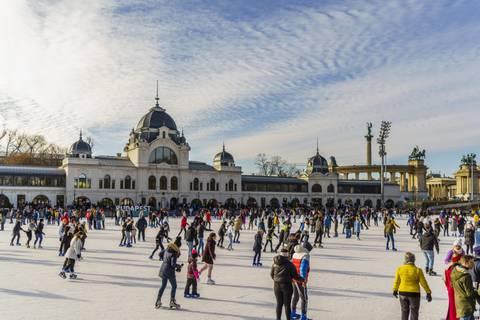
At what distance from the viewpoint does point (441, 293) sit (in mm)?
11562

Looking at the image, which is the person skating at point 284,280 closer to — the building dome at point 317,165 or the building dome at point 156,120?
the building dome at point 156,120

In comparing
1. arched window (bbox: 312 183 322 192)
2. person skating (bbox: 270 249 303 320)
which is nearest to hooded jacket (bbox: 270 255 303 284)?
person skating (bbox: 270 249 303 320)

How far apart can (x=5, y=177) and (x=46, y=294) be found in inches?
2015

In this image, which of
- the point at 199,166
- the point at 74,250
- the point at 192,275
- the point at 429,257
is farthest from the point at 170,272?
the point at 199,166

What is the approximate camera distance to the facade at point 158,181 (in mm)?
58531

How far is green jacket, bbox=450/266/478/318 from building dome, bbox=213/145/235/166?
2606 inches

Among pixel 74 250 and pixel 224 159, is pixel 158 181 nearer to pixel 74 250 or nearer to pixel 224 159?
pixel 224 159

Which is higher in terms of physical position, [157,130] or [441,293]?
[157,130]

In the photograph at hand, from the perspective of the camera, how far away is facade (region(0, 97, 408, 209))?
58.5 metres

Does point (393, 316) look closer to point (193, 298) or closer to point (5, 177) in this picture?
point (193, 298)

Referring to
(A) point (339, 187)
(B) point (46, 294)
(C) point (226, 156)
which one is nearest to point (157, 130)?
(C) point (226, 156)

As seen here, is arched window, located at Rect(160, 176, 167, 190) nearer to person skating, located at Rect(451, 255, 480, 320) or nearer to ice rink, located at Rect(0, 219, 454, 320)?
ice rink, located at Rect(0, 219, 454, 320)

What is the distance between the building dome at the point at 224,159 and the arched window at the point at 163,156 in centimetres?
887

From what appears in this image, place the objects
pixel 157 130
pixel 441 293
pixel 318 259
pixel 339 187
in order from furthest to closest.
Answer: pixel 339 187, pixel 157 130, pixel 318 259, pixel 441 293
